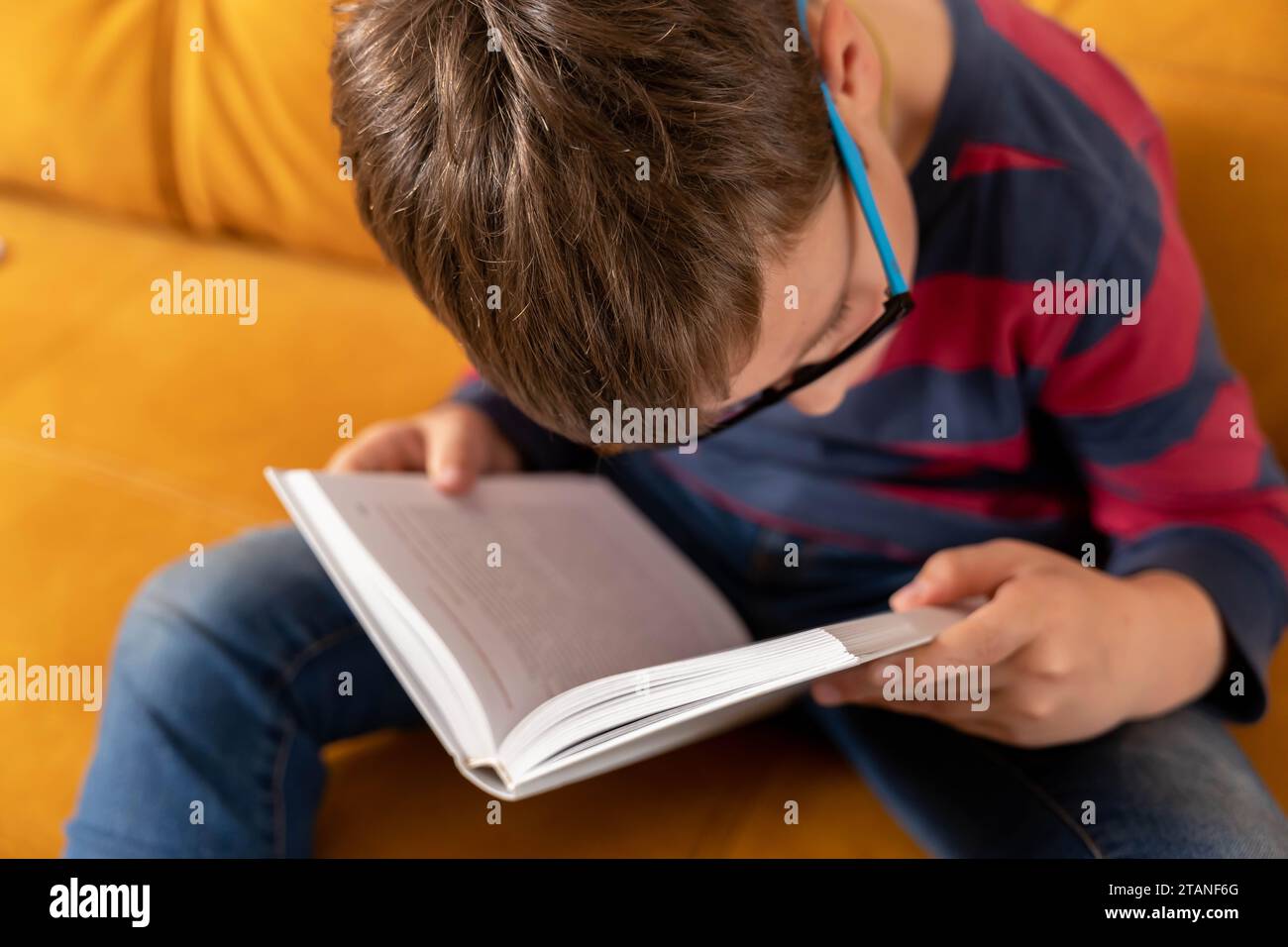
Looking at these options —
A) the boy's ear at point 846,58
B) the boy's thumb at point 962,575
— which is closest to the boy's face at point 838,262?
the boy's ear at point 846,58

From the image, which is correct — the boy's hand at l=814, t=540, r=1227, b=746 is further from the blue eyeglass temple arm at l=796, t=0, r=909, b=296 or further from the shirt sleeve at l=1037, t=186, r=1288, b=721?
the blue eyeglass temple arm at l=796, t=0, r=909, b=296

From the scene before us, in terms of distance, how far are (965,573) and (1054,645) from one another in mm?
67

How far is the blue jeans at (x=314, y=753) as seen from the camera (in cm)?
70

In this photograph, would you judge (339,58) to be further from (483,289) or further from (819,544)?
(819,544)

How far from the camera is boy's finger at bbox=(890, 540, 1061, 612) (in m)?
0.62

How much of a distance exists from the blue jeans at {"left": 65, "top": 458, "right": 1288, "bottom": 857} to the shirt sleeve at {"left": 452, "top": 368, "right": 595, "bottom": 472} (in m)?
0.17

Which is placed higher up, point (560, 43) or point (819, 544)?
point (560, 43)

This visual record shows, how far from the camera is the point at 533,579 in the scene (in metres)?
0.73

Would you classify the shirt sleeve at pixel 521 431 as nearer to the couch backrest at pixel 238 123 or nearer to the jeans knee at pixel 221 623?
the jeans knee at pixel 221 623

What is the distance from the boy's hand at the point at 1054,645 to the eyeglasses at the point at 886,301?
→ 12 centimetres

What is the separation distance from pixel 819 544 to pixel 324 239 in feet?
2.25

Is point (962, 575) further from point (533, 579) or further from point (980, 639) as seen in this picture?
point (533, 579)

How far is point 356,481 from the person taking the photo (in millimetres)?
727
